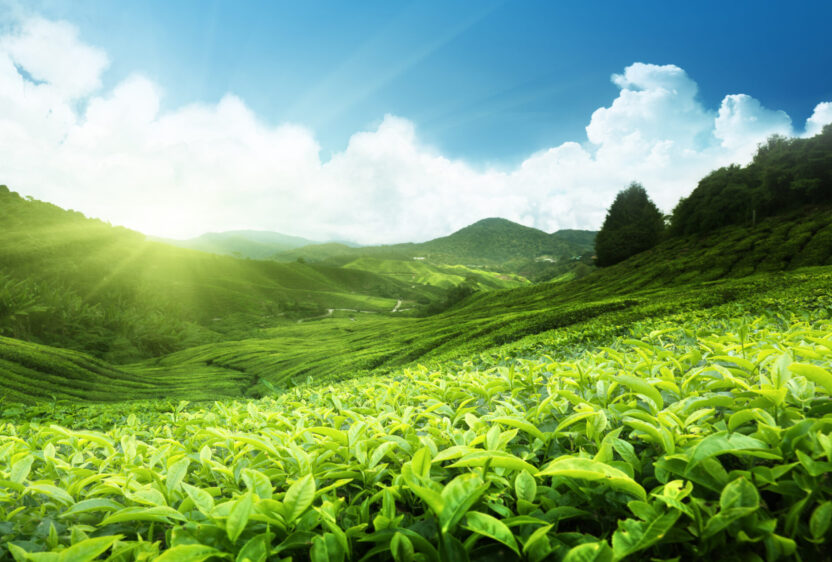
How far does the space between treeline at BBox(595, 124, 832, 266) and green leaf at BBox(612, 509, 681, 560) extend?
240 feet

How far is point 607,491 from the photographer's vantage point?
1608 millimetres

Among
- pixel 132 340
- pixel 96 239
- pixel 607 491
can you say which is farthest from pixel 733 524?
pixel 96 239

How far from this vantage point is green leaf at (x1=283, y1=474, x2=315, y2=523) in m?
1.56

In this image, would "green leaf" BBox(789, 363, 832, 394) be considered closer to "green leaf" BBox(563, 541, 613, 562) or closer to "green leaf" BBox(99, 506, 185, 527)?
"green leaf" BBox(563, 541, 613, 562)

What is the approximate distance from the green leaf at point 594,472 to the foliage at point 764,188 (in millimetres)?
72867

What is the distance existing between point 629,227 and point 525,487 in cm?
7961

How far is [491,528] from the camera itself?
4.42 feet

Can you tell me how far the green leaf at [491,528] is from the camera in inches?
51.3

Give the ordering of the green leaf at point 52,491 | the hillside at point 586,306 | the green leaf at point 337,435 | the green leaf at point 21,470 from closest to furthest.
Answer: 1. the green leaf at point 52,491
2. the green leaf at point 21,470
3. the green leaf at point 337,435
4. the hillside at point 586,306

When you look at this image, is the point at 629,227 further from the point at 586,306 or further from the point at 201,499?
the point at 201,499

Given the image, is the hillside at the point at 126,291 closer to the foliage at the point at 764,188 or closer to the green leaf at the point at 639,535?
the green leaf at the point at 639,535

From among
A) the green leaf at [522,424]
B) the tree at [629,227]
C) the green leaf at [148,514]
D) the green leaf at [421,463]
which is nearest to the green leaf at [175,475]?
the green leaf at [148,514]

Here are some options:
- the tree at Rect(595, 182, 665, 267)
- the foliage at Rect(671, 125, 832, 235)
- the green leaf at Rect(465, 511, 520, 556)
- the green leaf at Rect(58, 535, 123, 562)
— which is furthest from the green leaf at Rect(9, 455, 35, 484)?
the tree at Rect(595, 182, 665, 267)

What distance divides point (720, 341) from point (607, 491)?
2899 millimetres
